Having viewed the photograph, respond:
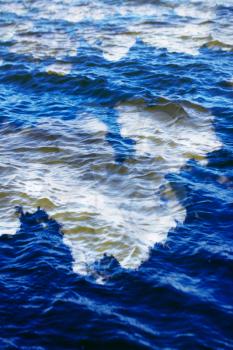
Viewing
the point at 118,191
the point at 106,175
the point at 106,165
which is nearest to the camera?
the point at 118,191

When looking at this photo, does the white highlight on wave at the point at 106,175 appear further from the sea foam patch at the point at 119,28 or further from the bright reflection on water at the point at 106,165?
the sea foam patch at the point at 119,28

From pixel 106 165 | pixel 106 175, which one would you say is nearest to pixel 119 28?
pixel 106 165

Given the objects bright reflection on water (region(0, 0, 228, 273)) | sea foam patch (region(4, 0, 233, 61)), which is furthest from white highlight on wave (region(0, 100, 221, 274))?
sea foam patch (region(4, 0, 233, 61))

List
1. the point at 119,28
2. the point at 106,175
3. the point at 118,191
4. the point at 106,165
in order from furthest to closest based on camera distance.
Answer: the point at 119,28
the point at 106,165
the point at 106,175
the point at 118,191

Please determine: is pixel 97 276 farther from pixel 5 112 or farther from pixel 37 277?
pixel 5 112

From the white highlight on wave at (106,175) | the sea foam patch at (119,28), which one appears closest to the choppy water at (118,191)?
the white highlight on wave at (106,175)

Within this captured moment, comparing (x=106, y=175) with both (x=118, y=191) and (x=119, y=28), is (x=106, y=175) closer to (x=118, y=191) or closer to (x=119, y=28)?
(x=118, y=191)

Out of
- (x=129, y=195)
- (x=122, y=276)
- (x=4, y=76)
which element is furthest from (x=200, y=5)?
(x=122, y=276)
